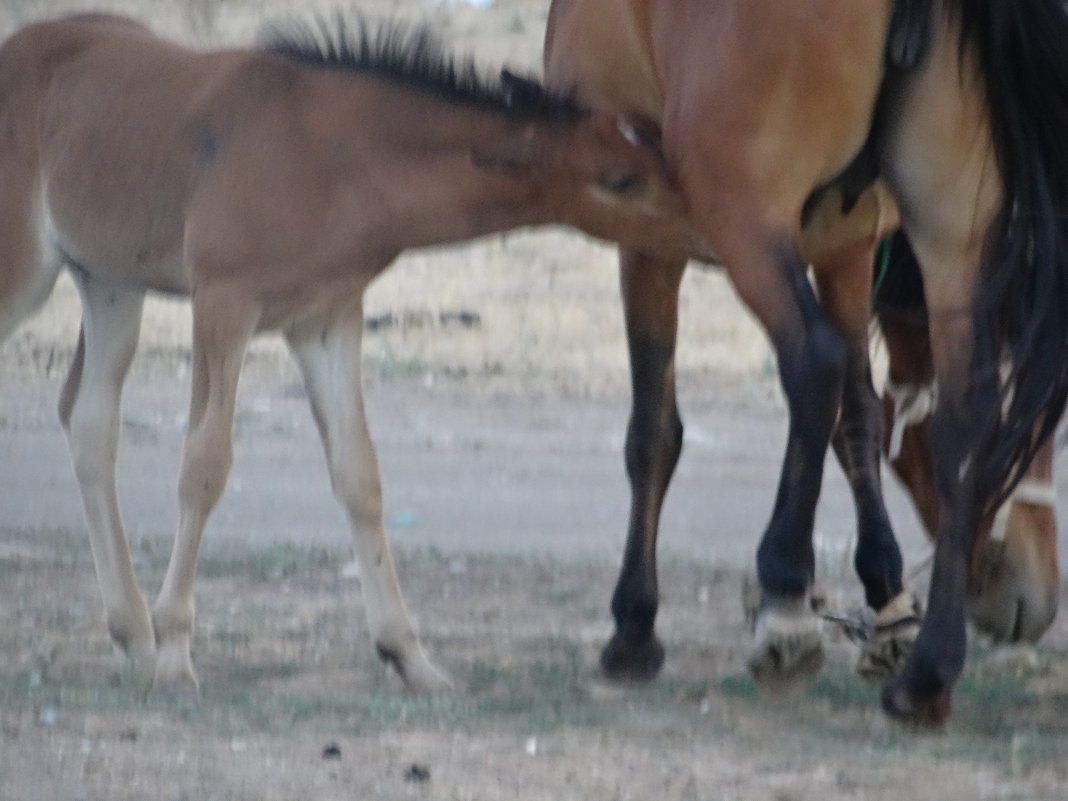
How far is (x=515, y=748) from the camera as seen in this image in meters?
4.10

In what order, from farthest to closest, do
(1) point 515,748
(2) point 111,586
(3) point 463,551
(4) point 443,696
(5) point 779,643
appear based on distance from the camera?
1. (3) point 463,551
2. (2) point 111,586
3. (4) point 443,696
4. (5) point 779,643
5. (1) point 515,748

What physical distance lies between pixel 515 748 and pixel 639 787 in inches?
16.3

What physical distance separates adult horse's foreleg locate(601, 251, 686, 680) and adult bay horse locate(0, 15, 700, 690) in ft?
2.00

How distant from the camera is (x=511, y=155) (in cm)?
459

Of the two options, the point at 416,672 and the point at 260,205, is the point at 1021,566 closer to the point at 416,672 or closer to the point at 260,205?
the point at 416,672

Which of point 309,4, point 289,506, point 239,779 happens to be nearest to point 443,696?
point 239,779

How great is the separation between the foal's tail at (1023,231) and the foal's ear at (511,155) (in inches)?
41.0

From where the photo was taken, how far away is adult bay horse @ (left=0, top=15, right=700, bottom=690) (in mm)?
4641

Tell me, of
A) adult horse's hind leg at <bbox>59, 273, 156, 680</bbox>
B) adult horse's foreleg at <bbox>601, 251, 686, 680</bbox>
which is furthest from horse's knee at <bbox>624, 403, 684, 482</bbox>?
adult horse's hind leg at <bbox>59, 273, 156, 680</bbox>

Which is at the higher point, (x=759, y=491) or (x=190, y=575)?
(x=190, y=575)

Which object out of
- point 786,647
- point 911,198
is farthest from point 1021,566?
point 911,198

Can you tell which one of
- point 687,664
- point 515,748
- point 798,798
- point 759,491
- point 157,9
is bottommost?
point 157,9

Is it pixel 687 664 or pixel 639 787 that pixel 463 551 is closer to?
pixel 687 664

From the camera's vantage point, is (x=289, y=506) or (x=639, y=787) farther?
(x=289, y=506)
